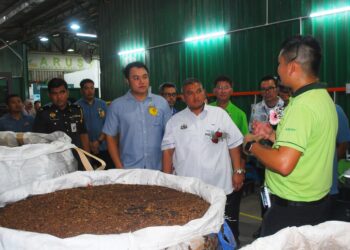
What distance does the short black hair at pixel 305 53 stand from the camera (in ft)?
5.03

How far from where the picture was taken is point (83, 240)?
94cm

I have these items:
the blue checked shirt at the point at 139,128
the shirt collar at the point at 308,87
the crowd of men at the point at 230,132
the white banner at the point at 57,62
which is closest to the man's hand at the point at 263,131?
the crowd of men at the point at 230,132

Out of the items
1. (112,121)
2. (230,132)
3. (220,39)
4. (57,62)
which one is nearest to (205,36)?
(220,39)

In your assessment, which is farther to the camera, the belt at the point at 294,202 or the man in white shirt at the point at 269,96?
the man in white shirt at the point at 269,96

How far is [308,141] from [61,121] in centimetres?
219

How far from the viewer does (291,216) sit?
161 cm

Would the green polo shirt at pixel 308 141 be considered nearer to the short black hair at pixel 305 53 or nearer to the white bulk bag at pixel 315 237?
the short black hair at pixel 305 53

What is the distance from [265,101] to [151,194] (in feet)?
8.76

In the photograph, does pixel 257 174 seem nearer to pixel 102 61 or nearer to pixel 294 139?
pixel 294 139

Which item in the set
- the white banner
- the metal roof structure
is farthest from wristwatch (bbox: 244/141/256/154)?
the white banner

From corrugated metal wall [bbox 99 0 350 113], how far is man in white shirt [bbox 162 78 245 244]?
122 inches

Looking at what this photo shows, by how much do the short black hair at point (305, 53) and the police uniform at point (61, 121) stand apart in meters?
→ 2.10

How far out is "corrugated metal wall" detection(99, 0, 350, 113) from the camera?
4957mm

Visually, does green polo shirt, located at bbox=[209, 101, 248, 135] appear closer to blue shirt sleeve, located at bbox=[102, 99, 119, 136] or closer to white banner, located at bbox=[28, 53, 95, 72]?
blue shirt sleeve, located at bbox=[102, 99, 119, 136]
